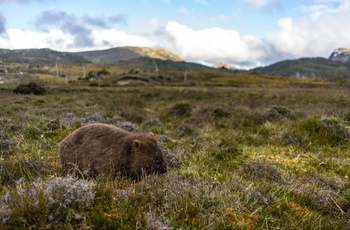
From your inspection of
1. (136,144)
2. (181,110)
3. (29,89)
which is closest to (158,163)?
(136,144)

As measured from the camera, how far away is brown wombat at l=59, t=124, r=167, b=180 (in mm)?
4988

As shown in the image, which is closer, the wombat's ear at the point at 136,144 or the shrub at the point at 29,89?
the wombat's ear at the point at 136,144

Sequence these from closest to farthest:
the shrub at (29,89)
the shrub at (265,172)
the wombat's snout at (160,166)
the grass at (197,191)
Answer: the grass at (197,191), the wombat's snout at (160,166), the shrub at (265,172), the shrub at (29,89)

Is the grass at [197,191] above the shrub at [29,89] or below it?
below

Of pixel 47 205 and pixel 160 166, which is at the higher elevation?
pixel 47 205

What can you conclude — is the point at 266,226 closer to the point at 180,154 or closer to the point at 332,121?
the point at 180,154

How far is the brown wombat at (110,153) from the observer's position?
4.99 meters

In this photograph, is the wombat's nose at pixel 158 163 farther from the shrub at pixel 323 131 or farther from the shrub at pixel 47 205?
the shrub at pixel 323 131

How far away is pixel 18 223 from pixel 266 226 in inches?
102

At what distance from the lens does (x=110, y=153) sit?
5.11 m

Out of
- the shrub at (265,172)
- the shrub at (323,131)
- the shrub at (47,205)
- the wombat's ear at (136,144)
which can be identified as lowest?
the shrub at (265,172)

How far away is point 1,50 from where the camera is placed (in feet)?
57.9

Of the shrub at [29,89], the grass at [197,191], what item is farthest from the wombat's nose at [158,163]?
the shrub at [29,89]

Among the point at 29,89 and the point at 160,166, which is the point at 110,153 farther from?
the point at 29,89
